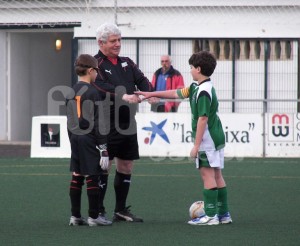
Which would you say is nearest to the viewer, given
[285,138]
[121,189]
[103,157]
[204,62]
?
[103,157]

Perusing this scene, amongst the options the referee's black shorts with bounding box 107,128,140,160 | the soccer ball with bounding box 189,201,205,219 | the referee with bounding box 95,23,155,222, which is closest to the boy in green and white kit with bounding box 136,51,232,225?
the soccer ball with bounding box 189,201,205,219

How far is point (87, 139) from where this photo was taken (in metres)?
10.2

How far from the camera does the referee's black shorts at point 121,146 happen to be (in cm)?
1076

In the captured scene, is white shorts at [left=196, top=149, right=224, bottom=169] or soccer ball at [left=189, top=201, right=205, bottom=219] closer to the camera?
white shorts at [left=196, top=149, right=224, bottom=169]

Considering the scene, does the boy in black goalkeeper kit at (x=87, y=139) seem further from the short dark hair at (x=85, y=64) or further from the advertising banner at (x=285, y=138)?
the advertising banner at (x=285, y=138)

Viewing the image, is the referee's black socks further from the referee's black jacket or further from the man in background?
the man in background

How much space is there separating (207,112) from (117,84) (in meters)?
1.05

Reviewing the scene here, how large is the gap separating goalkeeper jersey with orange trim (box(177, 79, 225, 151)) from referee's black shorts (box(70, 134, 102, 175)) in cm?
101

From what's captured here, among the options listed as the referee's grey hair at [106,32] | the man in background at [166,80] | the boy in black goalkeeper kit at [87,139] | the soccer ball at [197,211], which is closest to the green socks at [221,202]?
the soccer ball at [197,211]

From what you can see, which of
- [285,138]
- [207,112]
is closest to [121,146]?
[207,112]

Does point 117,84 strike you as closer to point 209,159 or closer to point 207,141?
point 207,141

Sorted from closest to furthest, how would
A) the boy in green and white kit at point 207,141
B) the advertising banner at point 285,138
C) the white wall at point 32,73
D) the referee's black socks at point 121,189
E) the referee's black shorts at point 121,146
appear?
the boy in green and white kit at point 207,141 → the referee's black shorts at point 121,146 → the referee's black socks at point 121,189 → the advertising banner at point 285,138 → the white wall at point 32,73

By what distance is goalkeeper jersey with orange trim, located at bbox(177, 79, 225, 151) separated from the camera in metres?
10.3

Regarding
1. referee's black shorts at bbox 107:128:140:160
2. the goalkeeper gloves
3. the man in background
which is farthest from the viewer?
the man in background
